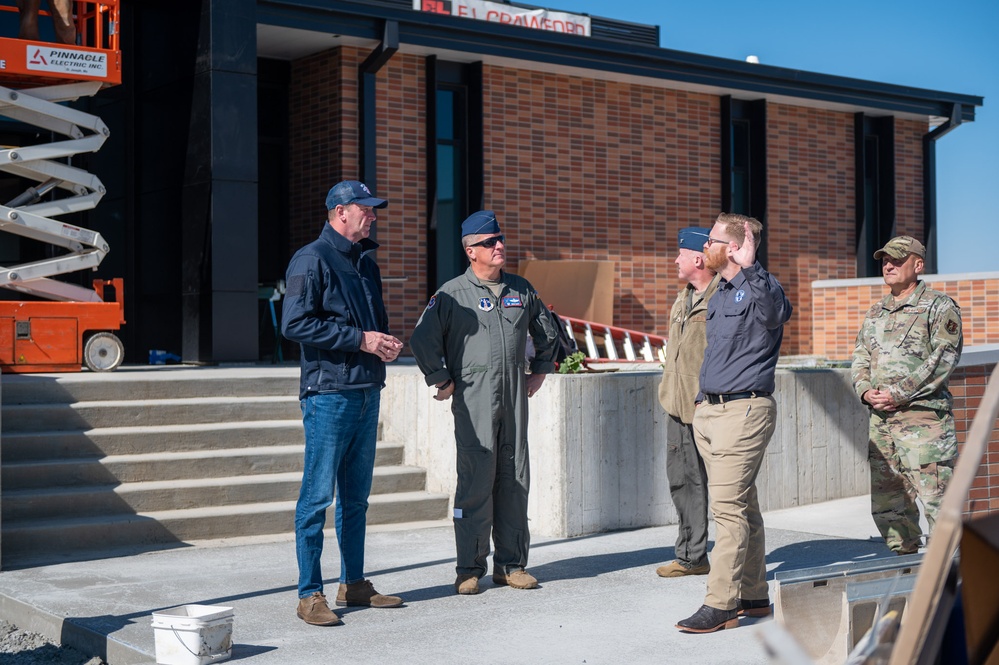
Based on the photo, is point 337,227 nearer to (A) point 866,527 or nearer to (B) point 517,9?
(A) point 866,527

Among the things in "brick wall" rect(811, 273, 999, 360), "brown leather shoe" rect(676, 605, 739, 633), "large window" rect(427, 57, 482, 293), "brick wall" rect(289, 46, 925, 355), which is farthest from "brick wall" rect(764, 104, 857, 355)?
"brown leather shoe" rect(676, 605, 739, 633)

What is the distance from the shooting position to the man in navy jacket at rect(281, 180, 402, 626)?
582 cm

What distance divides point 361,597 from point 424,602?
0.36 m

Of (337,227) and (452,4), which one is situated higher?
(452,4)

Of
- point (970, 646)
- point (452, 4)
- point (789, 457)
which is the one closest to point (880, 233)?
point (452, 4)

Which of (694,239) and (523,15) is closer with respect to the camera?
(694,239)

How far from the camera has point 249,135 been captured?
12914 millimetres

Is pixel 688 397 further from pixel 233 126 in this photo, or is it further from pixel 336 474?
pixel 233 126

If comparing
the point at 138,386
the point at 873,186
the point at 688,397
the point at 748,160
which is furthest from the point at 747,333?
the point at 873,186

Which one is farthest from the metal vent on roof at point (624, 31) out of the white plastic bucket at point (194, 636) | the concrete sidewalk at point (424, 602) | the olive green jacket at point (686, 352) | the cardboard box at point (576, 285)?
the white plastic bucket at point (194, 636)

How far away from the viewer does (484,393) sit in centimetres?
657

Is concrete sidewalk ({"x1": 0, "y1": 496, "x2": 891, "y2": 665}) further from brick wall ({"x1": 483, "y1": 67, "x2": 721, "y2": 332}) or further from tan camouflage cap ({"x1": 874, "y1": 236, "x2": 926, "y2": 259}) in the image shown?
brick wall ({"x1": 483, "y1": 67, "x2": 721, "y2": 332})

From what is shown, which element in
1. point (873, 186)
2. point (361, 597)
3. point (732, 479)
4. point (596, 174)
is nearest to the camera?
point (732, 479)

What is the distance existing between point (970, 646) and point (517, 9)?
891 inches
